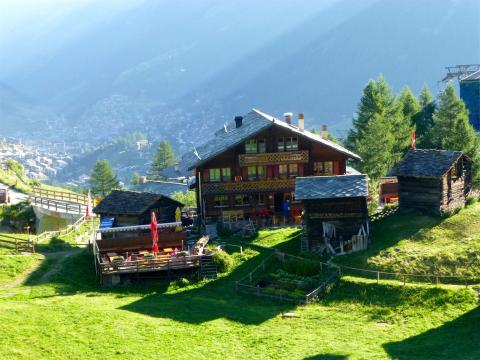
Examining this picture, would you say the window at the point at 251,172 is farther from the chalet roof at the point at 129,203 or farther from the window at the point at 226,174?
the chalet roof at the point at 129,203

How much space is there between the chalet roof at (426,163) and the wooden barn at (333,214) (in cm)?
479

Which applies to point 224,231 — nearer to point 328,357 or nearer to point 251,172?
point 251,172

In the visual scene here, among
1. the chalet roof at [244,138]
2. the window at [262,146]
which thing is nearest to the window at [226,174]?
the chalet roof at [244,138]

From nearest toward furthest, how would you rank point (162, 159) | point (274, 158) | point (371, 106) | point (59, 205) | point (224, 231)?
point (224, 231)
point (274, 158)
point (59, 205)
point (371, 106)
point (162, 159)

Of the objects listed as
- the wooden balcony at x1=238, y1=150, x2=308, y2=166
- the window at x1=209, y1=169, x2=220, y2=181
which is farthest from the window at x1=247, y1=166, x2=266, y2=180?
the window at x1=209, y1=169, x2=220, y2=181

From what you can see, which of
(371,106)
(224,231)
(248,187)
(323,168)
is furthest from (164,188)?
(224,231)

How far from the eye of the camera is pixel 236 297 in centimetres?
4062

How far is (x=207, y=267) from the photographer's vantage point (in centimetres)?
4484

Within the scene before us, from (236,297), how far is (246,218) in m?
20.0

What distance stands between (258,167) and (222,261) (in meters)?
17.2

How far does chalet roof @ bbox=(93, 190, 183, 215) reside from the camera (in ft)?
185

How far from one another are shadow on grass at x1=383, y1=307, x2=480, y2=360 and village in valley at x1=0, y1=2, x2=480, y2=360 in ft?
0.32

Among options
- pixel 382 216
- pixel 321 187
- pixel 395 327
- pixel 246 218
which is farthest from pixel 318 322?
pixel 246 218

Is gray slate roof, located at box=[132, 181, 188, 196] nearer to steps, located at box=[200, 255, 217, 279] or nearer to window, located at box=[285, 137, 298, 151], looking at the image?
window, located at box=[285, 137, 298, 151]
